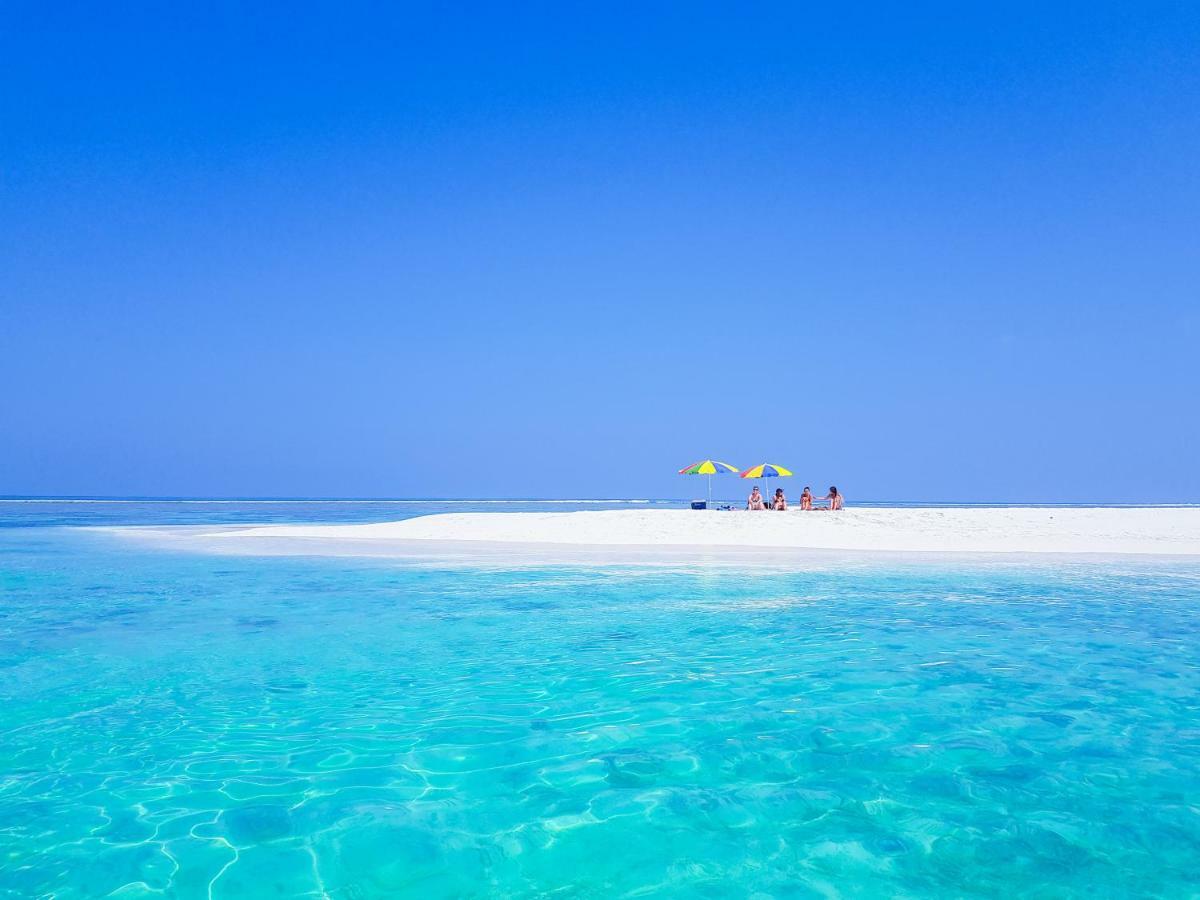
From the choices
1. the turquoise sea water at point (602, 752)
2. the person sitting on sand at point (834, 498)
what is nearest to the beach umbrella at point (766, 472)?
the person sitting on sand at point (834, 498)

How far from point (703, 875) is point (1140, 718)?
18.3 ft

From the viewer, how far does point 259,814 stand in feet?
18.8

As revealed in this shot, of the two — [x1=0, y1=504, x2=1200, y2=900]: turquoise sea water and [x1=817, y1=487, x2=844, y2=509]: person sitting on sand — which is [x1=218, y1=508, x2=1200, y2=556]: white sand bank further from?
[x1=0, y1=504, x2=1200, y2=900]: turquoise sea water

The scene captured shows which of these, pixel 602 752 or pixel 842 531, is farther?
pixel 842 531

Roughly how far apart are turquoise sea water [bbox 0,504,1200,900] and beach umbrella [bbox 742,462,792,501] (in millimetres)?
21501

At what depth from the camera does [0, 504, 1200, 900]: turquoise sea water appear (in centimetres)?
495

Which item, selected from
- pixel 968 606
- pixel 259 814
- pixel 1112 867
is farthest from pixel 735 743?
pixel 968 606

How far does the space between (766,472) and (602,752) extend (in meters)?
30.1

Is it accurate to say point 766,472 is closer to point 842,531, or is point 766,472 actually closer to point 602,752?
point 842,531

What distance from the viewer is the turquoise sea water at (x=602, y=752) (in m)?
4.95

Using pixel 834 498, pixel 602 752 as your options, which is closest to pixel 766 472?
pixel 834 498

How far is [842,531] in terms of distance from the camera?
29.9 m

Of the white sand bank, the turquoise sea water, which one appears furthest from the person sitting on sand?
the turquoise sea water

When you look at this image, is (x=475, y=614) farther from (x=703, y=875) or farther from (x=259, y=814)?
(x=703, y=875)
